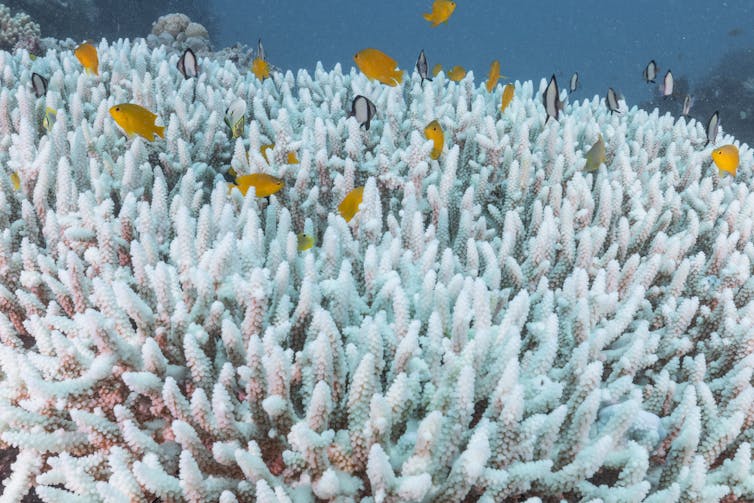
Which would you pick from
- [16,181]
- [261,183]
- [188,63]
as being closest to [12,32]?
[188,63]

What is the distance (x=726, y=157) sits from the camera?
4164mm

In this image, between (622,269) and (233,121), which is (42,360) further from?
(622,269)

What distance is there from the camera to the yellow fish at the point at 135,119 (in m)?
3.44

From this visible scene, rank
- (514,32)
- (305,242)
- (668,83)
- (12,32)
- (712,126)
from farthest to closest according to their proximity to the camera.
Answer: (514,32) < (12,32) < (668,83) < (712,126) < (305,242)

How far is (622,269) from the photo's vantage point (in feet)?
10.5

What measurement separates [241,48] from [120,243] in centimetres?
1252

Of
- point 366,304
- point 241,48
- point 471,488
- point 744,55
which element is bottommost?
point 471,488

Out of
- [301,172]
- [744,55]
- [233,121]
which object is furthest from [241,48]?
[744,55]

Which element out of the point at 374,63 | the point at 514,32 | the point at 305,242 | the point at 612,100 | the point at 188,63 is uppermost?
the point at 514,32

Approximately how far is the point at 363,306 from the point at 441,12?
4.93 meters

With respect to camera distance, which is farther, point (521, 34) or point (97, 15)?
point (521, 34)

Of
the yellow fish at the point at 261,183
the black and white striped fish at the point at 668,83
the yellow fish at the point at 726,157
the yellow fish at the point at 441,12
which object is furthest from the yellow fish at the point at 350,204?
the black and white striped fish at the point at 668,83

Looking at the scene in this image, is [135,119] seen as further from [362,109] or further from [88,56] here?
[88,56]

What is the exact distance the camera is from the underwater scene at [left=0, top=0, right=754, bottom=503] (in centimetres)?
199
